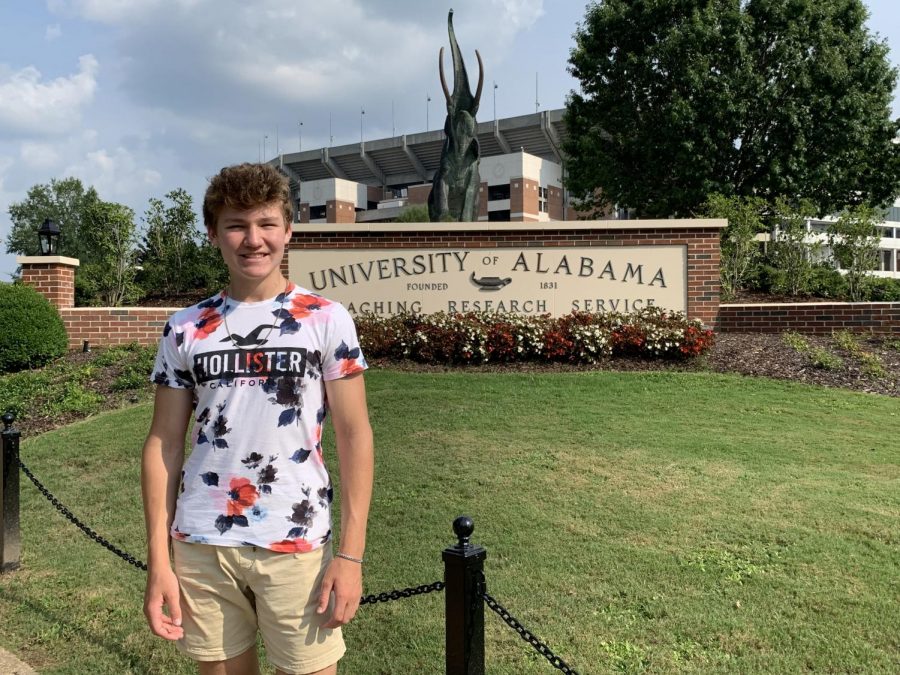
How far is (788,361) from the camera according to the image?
963 centimetres

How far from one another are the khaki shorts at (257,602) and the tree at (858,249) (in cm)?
1516

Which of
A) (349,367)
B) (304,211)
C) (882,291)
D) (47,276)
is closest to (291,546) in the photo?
(349,367)

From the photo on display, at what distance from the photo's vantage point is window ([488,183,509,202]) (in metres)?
58.1

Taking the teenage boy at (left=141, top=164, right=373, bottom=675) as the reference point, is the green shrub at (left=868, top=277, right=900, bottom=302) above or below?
above

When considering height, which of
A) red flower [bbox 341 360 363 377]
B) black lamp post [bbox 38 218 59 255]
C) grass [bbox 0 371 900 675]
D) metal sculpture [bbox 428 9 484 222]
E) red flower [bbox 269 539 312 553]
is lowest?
grass [bbox 0 371 900 675]

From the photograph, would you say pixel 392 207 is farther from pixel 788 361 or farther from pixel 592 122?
→ pixel 788 361

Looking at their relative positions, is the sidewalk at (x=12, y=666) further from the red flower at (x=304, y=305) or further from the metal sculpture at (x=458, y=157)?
the metal sculpture at (x=458, y=157)

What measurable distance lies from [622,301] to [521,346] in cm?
261

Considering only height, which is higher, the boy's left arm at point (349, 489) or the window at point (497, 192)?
the window at point (497, 192)

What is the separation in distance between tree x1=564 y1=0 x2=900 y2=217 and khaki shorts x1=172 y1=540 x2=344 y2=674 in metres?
22.5

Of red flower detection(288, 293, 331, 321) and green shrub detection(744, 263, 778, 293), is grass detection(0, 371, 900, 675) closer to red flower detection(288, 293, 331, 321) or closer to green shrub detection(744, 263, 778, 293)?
red flower detection(288, 293, 331, 321)

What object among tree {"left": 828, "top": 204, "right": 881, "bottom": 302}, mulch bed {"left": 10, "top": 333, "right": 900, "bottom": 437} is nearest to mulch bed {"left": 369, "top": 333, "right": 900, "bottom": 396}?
mulch bed {"left": 10, "top": 333, "right": 900, "bottom": 437}

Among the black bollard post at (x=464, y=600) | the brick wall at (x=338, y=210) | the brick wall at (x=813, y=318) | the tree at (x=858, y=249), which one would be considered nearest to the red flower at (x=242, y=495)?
the black bollard post at (x=464, y=600)

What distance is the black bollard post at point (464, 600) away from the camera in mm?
2248
